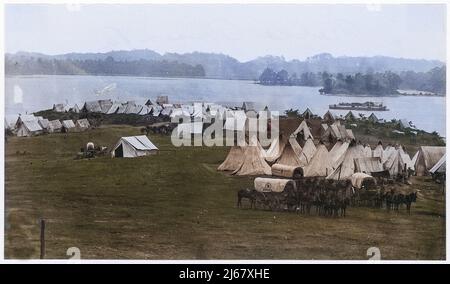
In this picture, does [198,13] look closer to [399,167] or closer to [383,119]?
[383,119]

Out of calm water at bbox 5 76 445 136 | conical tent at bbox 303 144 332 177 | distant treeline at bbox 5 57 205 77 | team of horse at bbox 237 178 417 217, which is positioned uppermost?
distant treeline at bbox 5 57 205 77

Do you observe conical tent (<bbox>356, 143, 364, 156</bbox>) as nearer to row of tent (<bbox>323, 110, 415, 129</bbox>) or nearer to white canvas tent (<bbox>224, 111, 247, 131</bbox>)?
row of tent (<bbox>323, 110, 415, 129</bbox>)

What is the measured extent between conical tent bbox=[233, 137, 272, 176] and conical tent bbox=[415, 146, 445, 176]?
1.06 m

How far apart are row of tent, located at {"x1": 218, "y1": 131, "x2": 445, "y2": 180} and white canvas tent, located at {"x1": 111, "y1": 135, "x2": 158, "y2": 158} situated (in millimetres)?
521

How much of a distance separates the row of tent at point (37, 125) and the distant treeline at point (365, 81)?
134cm

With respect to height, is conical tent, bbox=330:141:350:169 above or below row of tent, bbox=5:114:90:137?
below

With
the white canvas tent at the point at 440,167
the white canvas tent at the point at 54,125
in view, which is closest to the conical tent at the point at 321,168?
the white canvas tent at the point at 440,167

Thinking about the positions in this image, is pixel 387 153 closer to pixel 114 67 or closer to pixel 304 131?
pixel 304 131

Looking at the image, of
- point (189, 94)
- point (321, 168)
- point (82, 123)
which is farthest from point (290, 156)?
point (82, 123)

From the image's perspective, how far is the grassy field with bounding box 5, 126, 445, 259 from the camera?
461cm

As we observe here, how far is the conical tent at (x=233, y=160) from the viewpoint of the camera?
15.2 feet

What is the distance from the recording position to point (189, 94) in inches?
183

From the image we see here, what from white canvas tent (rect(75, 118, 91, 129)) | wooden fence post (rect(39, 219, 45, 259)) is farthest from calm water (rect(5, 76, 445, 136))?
wooden fence post (rect(39, 219, 45, 259))

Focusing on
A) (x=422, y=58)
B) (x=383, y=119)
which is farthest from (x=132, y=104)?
(x=422, y=58)
